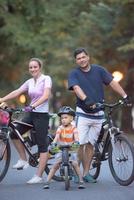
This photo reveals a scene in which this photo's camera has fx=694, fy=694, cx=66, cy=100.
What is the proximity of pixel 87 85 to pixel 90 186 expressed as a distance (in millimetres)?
1414

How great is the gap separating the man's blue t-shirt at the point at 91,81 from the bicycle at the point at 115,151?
0.26m

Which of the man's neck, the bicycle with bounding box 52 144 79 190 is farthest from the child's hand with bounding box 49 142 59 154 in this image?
the man's neck

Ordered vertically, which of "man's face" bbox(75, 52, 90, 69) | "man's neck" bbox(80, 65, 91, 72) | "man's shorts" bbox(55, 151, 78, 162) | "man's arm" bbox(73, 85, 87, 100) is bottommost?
"man's shorts" bbox(55, 151, 78, 162)

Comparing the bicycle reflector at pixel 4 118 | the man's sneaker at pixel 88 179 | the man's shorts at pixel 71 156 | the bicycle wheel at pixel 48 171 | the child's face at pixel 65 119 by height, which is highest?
the bicycle reflector at pixel 4 118

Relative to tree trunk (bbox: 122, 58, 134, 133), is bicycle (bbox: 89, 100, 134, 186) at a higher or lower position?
lower

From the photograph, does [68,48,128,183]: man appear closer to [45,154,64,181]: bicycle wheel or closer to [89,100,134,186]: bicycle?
[89,100,134,186]: bicycle

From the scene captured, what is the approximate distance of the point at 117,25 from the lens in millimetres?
29219

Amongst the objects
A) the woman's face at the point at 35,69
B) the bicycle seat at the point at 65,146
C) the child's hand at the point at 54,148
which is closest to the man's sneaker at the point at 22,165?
the child's hand at the point at 54,148

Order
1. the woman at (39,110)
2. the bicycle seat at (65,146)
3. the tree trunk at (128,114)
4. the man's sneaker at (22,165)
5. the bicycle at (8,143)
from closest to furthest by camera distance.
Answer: the bicycle seat at (65,146) → the bicycle at (8,143) → the woman at (39,110) → the man's sneaker at (22,165) → the tree trunk at (128,114)

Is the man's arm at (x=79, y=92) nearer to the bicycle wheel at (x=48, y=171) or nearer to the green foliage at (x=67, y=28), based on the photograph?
the bicycle wheel at (x=48, y=171)

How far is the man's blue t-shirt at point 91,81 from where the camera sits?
9.77 m

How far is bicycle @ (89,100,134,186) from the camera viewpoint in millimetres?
9398

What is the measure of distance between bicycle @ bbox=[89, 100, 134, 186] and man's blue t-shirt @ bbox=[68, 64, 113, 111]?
0.26 meters

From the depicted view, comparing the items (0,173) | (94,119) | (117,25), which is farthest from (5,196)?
(117,25)
